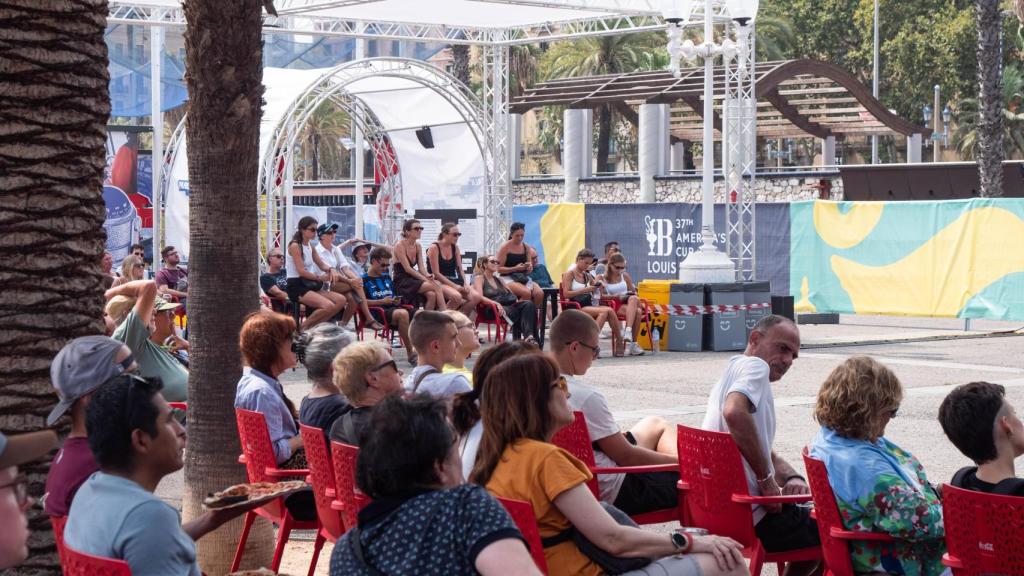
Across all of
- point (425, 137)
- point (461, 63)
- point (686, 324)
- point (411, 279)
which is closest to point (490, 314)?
point (411, 279)

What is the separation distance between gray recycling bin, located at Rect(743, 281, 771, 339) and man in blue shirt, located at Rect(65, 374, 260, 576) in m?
15.3

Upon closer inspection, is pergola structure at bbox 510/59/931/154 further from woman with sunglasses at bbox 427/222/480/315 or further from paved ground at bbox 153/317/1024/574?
woman with sunglasses at bbox 427/222/480/315

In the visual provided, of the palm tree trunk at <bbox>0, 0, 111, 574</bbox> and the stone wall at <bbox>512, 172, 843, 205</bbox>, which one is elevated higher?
the stone wall at <bbox>512, 172, 843, 205</bbox>

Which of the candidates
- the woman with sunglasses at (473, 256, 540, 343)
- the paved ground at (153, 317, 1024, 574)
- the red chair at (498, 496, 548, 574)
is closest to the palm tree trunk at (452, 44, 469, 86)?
the paved ground at (153, 317, 1024, 574)

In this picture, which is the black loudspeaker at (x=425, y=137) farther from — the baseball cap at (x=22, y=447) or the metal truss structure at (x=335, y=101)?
the baseball cap at (x=22, y=447)

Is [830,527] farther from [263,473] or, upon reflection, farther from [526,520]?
[263,473]

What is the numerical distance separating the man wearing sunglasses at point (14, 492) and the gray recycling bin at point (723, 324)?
16.3 meters

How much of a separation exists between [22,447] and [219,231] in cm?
431

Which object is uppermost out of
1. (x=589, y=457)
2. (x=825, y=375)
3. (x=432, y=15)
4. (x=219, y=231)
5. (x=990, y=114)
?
(x=432, y=15)

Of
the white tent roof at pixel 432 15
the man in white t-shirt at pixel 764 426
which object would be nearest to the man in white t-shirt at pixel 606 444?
the man in white t-shirt at pixel 764 426

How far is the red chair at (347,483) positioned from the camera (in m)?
5.17

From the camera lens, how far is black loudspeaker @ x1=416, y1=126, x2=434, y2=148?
95.0 feet

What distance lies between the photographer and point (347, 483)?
5.21 m

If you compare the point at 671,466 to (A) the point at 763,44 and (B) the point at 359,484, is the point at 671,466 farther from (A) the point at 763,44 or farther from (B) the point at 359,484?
(A) the point at 763,44
